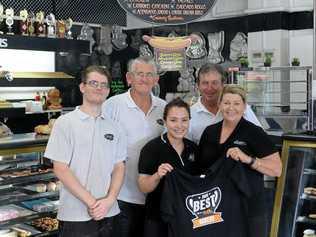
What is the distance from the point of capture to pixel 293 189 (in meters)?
4.29

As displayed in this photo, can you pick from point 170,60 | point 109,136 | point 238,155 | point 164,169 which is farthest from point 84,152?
point 170,60

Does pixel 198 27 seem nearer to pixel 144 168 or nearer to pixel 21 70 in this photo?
pixel 21 70

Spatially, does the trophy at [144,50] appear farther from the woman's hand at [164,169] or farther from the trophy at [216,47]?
the woman's hand at [164,169]

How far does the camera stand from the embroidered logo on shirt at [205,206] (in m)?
2.78

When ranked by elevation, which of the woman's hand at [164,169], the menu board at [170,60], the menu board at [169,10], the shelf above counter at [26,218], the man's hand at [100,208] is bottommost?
the shelf above counter at [26,218]

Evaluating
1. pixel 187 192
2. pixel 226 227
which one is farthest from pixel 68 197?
pixel 226 227

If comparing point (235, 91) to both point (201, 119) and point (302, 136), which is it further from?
point (302, 136)

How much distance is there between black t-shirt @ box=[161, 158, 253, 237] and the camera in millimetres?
2732

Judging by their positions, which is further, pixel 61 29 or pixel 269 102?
pixel 61 29

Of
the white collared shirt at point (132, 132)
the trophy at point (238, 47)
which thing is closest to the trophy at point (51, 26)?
the trophy at point (238, 47)

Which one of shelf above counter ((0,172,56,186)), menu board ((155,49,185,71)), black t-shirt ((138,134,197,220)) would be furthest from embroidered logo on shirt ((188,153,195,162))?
menu board ((155,49,185,71))

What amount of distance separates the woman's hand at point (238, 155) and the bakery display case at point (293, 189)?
5.15 feet

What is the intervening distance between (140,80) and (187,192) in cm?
78

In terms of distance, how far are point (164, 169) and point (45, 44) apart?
5310 mm
